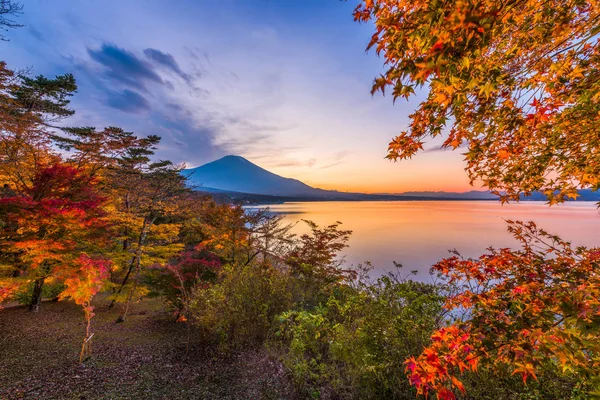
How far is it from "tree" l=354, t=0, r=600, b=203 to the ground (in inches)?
184

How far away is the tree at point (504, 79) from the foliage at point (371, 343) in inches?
83.7

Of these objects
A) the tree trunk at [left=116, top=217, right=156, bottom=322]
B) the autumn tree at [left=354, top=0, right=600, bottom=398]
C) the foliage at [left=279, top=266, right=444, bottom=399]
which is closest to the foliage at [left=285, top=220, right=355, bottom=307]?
the foliage at [left=279, top=266, right=444, bottom=399]

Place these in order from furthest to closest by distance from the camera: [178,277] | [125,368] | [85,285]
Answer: [178,277], [85,285], [125,368]

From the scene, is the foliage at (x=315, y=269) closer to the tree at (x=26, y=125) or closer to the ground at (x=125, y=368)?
the ground at (x=125, y=368)

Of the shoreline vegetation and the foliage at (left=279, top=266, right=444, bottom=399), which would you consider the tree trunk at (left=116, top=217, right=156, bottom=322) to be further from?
the foliage at (left=279, top=266, right=444, bottom=399)

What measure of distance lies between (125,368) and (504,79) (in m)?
8.24

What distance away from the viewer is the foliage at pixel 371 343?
3078 millimetres

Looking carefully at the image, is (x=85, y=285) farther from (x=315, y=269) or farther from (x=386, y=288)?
(x=386, y=288)

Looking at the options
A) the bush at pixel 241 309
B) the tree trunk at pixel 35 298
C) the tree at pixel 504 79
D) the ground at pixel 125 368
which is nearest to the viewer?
the tree at pixel 504 79

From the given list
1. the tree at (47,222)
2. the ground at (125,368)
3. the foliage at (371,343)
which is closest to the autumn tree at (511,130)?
the foliage at (371,343)

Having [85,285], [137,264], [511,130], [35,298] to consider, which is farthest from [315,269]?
[35,298]

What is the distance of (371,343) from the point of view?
3.40 meters

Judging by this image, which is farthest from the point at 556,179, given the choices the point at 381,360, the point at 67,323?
the point at 67,323

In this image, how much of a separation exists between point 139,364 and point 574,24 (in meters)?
8.98
